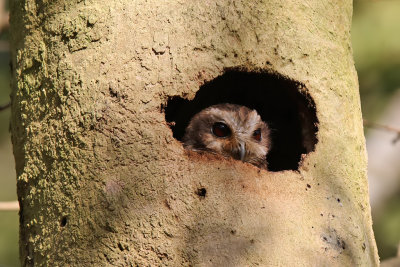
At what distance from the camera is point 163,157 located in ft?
11.5

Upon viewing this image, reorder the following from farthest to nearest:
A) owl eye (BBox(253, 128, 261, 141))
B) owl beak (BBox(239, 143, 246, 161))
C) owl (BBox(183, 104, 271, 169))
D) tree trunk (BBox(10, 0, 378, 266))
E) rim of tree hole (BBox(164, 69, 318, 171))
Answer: owl eye (BBox(253, 128, 261, 141)) → owl (BBox(183, 104, 271, 169)) → owl beak (BBox(239, 143, 246, 161)) → rim of tree hole (BBox(164, 69, 318, 171)) → tree trunk (BBox(10, 0, 378, 266))

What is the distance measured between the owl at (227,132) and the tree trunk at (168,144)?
4.39 ft

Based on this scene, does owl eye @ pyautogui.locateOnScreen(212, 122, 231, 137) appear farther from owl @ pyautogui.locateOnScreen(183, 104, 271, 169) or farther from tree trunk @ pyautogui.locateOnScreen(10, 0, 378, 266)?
tree trunk @ pyautogui.locateOnScreen(10, 0, 378, 266)

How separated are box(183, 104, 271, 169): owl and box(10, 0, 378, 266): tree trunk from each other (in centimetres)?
134

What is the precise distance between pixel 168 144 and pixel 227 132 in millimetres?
2129

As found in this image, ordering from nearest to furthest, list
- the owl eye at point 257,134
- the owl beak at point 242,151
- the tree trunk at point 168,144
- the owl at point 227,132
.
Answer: the tree trunk at point 168,144, the owl beak at point 242,151, the owl at point 227,132, the owl eye at point 257,134

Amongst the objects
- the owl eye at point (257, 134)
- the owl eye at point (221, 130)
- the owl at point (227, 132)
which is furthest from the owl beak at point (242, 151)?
the owl eye at point (257, 134)

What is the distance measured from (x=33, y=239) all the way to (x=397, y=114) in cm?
672

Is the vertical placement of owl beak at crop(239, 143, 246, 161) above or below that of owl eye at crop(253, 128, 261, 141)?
below

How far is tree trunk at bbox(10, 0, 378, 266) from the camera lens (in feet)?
11.0

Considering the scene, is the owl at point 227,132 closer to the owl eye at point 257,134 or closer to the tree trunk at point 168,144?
the owl eye at point 257,134

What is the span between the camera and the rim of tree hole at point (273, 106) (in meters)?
4.15

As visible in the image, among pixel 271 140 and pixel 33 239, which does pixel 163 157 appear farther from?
pixel 271 140

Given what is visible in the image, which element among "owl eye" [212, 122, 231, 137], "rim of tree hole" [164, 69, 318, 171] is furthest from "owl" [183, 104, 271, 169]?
"rim of tree hole" [164, 69, 318, 171]
